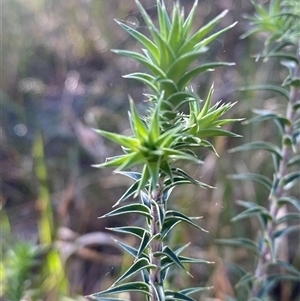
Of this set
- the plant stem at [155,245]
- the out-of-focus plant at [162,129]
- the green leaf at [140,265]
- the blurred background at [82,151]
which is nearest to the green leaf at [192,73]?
the out-of-focus plant at [162,129]

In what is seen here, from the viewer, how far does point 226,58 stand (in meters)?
3.05

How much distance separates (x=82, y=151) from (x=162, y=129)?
2.26 m

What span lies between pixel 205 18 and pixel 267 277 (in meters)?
2.47

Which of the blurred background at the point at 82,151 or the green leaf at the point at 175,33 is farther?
the blurred background at the point at 82,151

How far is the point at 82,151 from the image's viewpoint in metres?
2.79

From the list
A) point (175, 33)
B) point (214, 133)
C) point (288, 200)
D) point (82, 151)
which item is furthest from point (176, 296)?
point (82, 151)

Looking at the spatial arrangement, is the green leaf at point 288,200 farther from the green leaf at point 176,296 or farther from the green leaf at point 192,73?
the green leaf at point 192,73

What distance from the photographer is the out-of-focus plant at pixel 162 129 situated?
1.66 feet

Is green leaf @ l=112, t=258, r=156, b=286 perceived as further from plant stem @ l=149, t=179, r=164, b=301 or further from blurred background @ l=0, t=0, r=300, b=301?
blurred background @ l=0, t=0, r=300, b=301

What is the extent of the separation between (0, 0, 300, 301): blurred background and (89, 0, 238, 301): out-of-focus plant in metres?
0.78

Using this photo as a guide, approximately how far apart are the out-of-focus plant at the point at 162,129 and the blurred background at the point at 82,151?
780 millimetres

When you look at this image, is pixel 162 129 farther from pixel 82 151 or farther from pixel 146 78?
pixel 82 151

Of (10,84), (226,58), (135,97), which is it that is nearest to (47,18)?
(10,84)

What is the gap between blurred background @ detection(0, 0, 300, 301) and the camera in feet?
6.06
